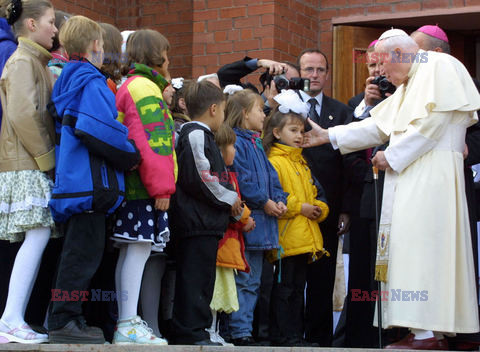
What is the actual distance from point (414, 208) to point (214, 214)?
4.10ft

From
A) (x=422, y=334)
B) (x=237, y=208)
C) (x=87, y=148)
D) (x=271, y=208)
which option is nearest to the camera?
(x=87, y=148)

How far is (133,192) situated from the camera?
5.27 m

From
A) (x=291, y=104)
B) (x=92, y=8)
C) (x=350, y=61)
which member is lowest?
(x=291, y=104)

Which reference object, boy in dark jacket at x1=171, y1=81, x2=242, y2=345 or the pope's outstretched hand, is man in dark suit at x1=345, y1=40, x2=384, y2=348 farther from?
boy in dark jacket at x1=171, y1=81, x2=242, y2=345

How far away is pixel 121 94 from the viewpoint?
5.38m

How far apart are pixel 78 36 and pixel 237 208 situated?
1444 millimetres

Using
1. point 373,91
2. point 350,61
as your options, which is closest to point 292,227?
point 373,91

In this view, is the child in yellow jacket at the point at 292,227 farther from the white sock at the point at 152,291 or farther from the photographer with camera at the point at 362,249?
the white sock at the point at 152,291

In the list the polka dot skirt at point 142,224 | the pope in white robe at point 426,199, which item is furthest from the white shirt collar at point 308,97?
the polka dot skirt at point 142,224

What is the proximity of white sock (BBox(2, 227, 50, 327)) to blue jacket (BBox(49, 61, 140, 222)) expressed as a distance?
16 cm

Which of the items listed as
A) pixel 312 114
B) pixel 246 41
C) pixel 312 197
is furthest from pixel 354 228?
pixel 246 41

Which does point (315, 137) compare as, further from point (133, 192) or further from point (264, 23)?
point (264, 23)

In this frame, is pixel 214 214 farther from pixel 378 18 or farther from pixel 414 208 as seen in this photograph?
pixel 378 18

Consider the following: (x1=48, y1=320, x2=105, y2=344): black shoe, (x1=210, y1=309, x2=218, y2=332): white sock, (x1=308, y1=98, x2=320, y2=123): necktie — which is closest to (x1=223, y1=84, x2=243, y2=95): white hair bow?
(x1=308, y1=98, x2=320, y2=123): necktie
